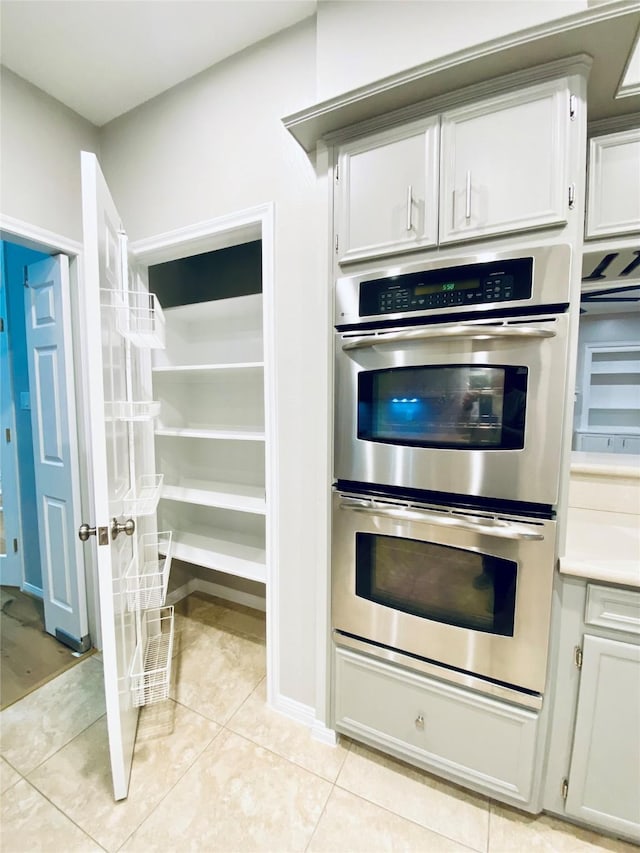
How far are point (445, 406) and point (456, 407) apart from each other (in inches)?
1.4

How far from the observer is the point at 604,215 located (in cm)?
122

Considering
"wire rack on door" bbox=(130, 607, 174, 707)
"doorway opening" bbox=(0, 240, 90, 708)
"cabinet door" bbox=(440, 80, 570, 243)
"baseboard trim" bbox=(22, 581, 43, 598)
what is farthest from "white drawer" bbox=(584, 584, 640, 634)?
"baseboard trim" bbox=(22, 581, 43, 598)

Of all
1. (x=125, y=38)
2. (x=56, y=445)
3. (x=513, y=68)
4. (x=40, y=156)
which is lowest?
(x=56, y=445)

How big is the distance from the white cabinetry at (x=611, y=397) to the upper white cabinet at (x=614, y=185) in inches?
19.8

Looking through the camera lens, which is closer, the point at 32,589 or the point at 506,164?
the point at 506,164

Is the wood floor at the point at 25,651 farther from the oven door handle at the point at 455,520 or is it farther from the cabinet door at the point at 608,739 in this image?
the cabinet door at the point at 608,739

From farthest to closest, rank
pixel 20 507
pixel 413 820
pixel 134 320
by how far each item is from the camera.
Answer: pixel 20 507 → pixel 134 320 → pixel 413 820

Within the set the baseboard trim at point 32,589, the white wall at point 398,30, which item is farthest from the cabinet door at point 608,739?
the baseboard trim at point 32,589

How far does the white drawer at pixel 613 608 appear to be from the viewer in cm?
103

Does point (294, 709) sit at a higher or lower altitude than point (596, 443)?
lower

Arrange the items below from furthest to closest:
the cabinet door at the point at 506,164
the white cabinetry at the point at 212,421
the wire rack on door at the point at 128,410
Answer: the white cabinetry at the point at 212,421
the wire rack on door at the point at 128,410
the cabinet door at the point at 506,164

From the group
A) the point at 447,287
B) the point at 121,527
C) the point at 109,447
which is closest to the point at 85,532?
the point at 121,527

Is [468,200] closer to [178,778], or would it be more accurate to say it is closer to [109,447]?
[109,447]

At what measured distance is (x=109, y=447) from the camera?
3.93 ft
